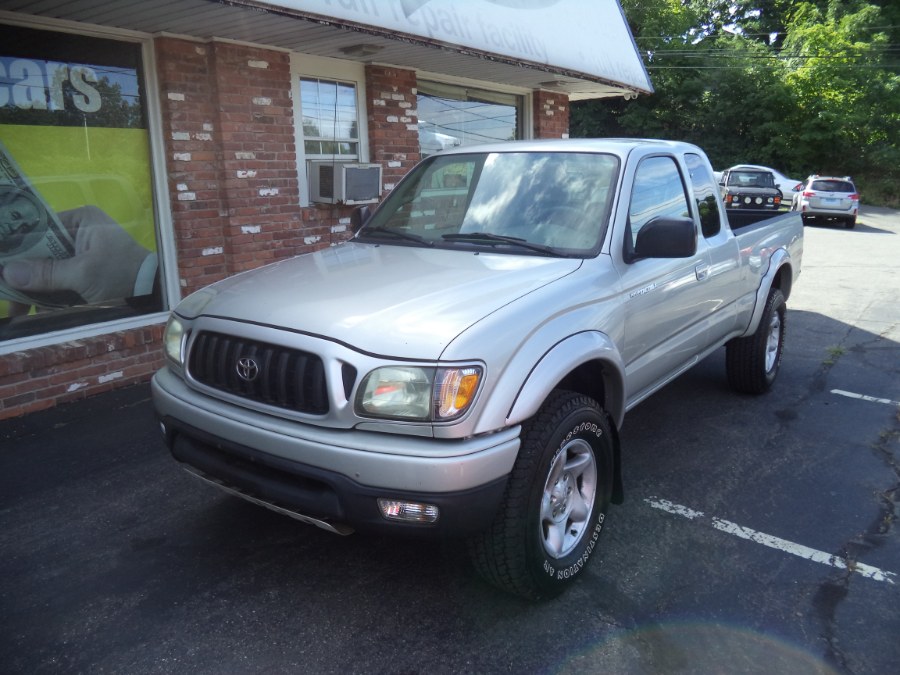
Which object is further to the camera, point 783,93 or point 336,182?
point 783,93

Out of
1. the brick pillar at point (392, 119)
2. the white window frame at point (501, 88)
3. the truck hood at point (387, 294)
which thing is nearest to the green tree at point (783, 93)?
the white window frame at point (501, 88)

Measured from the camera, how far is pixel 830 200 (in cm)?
2145

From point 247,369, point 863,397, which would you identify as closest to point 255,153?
point 247,369

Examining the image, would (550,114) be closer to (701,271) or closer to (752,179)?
(701,271)

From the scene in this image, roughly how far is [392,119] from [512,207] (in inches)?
187

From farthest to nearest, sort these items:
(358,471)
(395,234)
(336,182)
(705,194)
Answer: (336,182) < (705,194) < (395,234) < (358,471)

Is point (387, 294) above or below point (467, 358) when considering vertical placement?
above

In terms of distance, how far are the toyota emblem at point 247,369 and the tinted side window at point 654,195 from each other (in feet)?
6.06

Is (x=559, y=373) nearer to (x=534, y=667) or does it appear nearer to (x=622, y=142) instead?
(x=534, y=667)

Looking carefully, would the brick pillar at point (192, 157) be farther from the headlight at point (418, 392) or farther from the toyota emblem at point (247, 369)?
the headlight at point (418, 392)

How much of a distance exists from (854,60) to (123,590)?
3637 centimetres

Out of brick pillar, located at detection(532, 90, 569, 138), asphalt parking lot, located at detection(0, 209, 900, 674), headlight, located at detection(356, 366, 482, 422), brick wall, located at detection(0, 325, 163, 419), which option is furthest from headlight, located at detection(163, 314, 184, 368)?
brick pillar, located at detection(532, 90, 569, 138)

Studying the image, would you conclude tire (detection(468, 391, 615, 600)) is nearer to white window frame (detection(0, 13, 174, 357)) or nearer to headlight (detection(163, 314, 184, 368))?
headlight (detection(163, 314, 184, 368))

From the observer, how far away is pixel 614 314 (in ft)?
11.3
